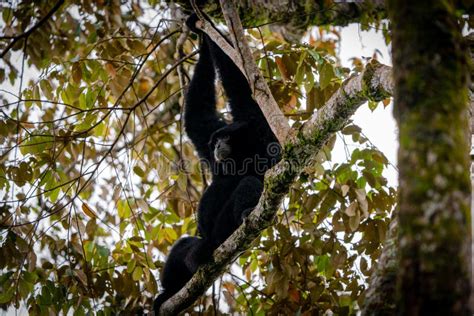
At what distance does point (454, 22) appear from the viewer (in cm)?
173

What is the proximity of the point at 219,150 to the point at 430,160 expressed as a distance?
4301 millimetres

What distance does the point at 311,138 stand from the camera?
3.41 meters

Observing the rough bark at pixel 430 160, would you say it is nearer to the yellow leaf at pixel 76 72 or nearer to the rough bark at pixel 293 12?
the yellow leaf at pixel 76 72

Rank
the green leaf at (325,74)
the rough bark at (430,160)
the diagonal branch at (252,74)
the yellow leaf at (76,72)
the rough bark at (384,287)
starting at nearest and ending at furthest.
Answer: the rough bark at (430,160)
the rough bark at (384,287)
the diagonal branch at (252,74)
the green leaf at (325,74)
the yellow leaf at (76,72)

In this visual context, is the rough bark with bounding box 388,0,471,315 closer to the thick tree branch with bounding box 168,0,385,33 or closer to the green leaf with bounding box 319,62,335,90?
the green leaf with bounding box 319,62,335,90

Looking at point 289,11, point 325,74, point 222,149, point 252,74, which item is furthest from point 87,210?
point 289,11

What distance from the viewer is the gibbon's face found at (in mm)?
5820

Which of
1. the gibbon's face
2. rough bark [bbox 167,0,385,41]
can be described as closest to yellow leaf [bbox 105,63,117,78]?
rough bark [bbox 167,0,385,41]

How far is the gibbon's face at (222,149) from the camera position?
582cm

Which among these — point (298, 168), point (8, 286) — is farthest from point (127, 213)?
point (298, 168)

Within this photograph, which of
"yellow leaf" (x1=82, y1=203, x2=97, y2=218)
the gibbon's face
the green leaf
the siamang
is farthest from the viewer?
the gibbon's face

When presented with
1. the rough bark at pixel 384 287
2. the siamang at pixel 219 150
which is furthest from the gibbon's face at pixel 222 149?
the rough bark at pixel 384 287

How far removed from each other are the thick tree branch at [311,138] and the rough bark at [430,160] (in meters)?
1.23

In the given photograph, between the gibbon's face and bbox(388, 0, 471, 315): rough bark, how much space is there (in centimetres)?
410
